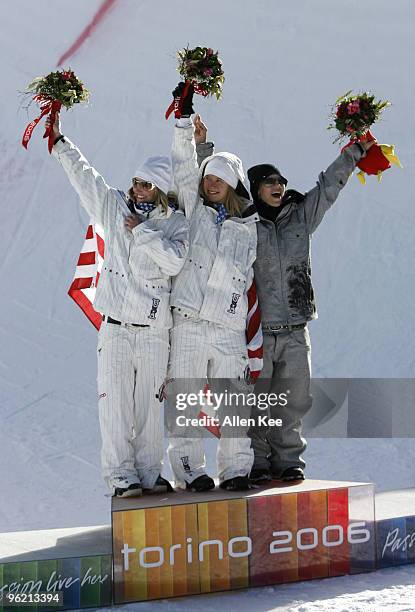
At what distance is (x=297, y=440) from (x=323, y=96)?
8068 mm

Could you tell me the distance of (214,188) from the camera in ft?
13.3

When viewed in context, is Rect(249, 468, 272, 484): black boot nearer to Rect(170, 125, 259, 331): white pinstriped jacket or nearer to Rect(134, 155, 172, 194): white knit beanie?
Rect(170, 125, 259, 331): white pinstriped jacket

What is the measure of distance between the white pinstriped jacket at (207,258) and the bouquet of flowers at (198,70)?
18 cm

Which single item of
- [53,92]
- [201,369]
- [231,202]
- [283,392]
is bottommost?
[283,392]

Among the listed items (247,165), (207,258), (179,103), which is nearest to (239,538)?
(207,258)

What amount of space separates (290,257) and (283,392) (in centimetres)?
59

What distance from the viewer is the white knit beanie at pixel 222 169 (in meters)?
4.02

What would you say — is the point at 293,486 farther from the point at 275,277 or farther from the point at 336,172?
the point at 336,172

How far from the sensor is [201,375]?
156 inches

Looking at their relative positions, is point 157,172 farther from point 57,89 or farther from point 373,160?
point 373,160

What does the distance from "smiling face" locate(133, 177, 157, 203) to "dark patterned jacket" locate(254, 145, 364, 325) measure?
526mm

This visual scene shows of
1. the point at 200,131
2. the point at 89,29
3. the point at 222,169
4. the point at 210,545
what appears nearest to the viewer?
the point at 210,545

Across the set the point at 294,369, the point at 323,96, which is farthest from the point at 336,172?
the point at 323,96

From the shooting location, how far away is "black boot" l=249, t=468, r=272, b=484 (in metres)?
4.05
